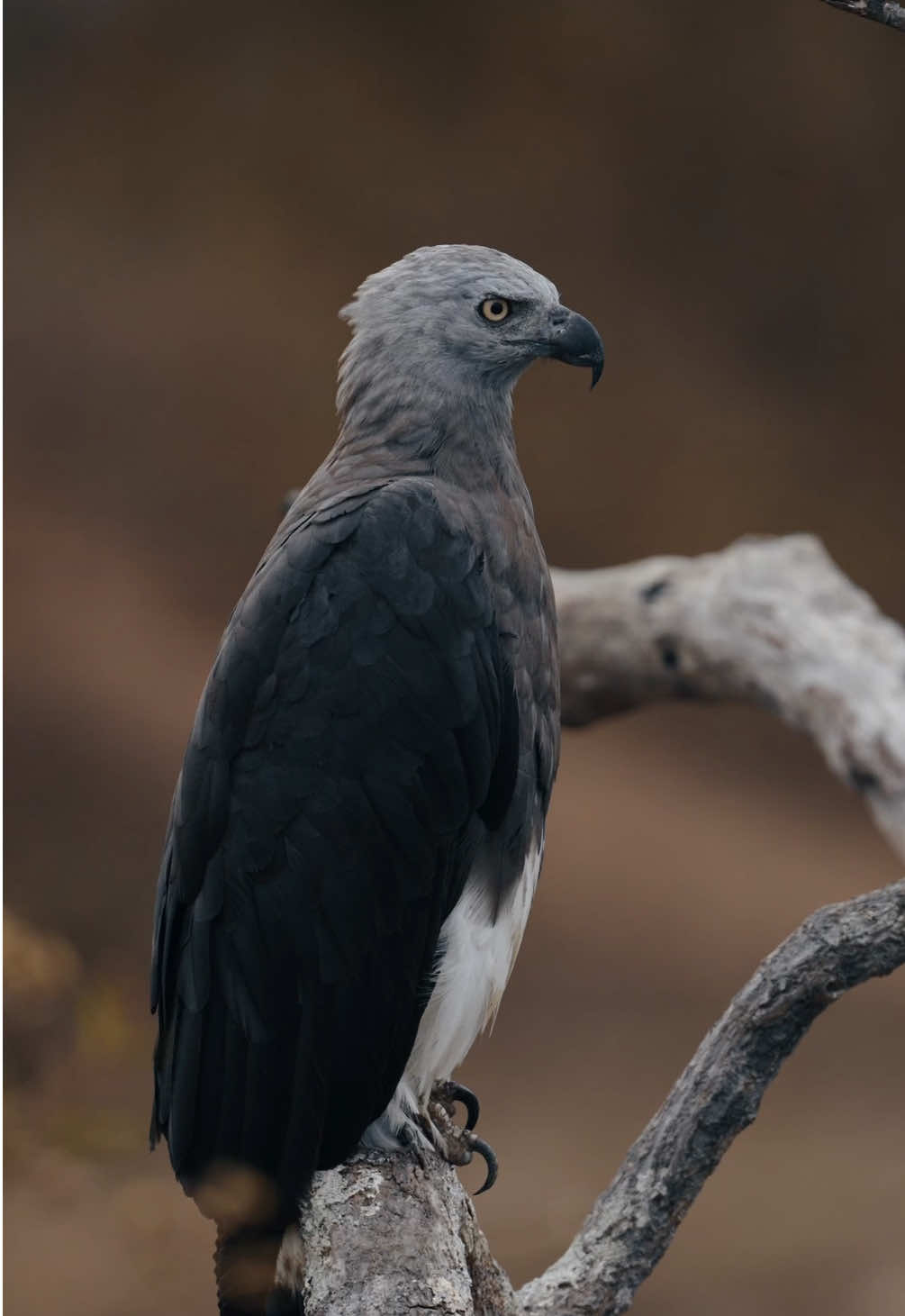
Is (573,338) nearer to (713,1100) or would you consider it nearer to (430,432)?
(430,432)

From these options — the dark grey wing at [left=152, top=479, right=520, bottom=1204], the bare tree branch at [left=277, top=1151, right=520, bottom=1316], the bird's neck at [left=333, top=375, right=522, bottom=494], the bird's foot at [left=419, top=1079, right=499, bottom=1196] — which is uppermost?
the bird's neck at [left=333, top=375, right=522, bottom=494]

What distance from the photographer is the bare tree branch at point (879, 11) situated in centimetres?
113

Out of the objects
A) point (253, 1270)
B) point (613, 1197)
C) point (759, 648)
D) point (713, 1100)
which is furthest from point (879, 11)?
point (759, 648)

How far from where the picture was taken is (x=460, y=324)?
5.90 feet

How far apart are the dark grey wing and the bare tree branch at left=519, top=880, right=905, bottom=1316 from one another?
0.30 m

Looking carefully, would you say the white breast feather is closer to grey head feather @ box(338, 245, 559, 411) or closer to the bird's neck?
the bird's neck

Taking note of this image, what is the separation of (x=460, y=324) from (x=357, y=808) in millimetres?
600

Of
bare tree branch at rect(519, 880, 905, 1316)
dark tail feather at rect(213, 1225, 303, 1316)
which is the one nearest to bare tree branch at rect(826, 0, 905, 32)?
bare tree branch at rect(519, 880, 905, 1316)

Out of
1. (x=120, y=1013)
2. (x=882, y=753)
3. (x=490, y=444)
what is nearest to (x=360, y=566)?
(x=490, y=444)

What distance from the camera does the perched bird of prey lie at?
1.64 metres

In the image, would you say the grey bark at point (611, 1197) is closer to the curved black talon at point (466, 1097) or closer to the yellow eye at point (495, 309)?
the curved black talon at point (466, 1097)

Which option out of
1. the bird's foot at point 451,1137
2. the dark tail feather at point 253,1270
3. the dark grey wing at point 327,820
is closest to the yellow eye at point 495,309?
the dark grey wing at point 327,820

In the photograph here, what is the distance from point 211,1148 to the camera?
1.71m

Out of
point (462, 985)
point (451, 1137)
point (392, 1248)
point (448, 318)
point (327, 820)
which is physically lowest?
point (392, 1248)
